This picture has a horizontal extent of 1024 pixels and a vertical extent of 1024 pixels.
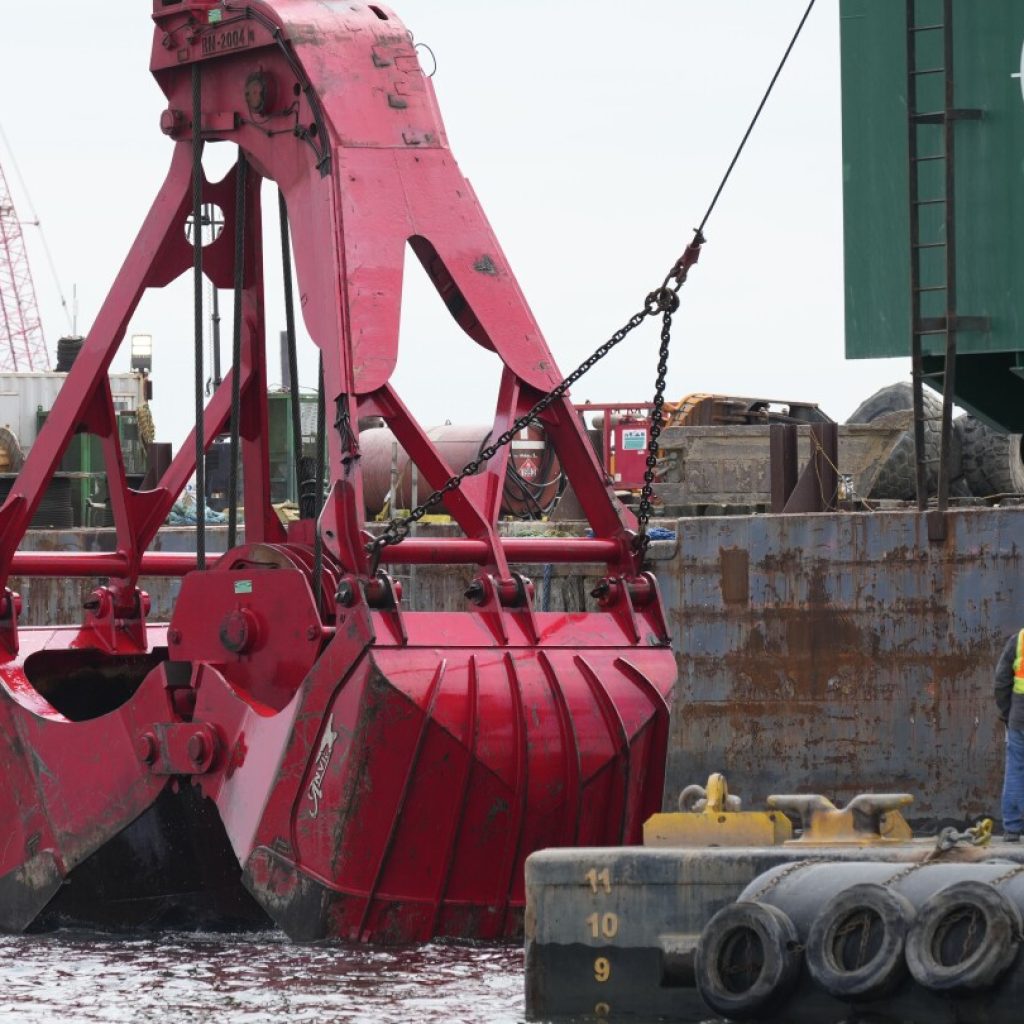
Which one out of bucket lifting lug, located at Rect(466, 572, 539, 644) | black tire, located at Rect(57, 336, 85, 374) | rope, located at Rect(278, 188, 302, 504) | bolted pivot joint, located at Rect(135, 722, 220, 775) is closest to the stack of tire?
rope, located at Rect(278, 188, 302, 504)

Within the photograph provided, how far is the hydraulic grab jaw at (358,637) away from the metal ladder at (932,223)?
17.3 feet

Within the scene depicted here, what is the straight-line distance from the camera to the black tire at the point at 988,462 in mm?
25328

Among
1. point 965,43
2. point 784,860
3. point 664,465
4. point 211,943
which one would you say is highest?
point 965,43

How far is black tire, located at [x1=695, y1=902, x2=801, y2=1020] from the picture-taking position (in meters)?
10.0

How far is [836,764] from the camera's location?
63.5ft

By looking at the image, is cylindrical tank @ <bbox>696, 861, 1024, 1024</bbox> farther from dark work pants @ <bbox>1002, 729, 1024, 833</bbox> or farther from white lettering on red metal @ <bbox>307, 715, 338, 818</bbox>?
dark work pants @ <bbox>1002, 729, 1024, 833</bbox>

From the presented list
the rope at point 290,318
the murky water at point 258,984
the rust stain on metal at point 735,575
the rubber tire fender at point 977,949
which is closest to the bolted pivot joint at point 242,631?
the murky water at point 258,984

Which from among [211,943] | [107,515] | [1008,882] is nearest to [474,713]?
[211,943]

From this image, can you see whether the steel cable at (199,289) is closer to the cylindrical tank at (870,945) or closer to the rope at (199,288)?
the rope at (199,288)

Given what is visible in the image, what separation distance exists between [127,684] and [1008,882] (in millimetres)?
9143

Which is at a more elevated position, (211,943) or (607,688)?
(607,688)

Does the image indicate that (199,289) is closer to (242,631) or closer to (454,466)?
(242,631)

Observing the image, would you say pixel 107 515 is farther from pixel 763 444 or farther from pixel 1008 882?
pixel 1008 882

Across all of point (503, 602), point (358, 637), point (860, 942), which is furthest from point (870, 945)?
point (503, 602)
